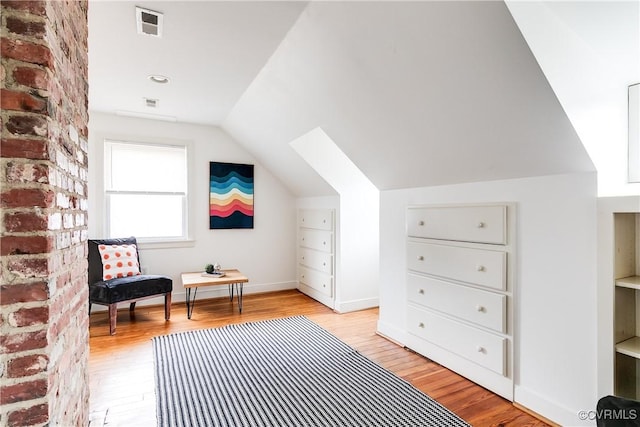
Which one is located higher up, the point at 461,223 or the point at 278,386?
the point at 461,223

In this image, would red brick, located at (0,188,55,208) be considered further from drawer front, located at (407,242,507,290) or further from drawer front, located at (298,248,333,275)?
drawer front, located at (298,248,333,275)

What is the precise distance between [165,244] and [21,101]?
12.0 feet

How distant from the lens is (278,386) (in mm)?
2295

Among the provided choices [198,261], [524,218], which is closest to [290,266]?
[198,261]

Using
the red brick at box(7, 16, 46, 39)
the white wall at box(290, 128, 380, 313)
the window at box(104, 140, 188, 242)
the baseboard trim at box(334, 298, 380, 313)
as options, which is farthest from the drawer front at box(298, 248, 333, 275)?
the red brick at box(7, 16, 46, 39)

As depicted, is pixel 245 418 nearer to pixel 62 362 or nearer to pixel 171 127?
pixel 62 362

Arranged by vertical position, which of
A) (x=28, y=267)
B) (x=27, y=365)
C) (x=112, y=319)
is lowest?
(x=112, y=319)

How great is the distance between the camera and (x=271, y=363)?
2.64 meters

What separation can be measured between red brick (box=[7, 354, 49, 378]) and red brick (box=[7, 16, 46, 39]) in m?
0.88

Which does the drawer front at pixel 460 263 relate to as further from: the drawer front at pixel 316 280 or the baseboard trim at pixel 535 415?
the drawer front at pixel 316 280

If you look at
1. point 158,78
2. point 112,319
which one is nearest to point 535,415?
point 112,319

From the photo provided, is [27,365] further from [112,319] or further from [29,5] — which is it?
[112,319]

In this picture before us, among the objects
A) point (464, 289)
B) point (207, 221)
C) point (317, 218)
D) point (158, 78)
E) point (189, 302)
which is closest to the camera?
point (464, 289)

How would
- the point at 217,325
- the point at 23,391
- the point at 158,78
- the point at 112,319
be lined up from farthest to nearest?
the point at 217,325
the point at 112,319
the point at 158,78
the point at 23,391
